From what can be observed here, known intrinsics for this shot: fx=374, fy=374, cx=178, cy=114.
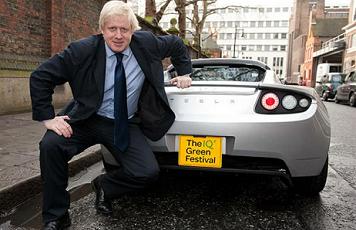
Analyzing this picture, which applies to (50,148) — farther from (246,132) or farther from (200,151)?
(246,132)

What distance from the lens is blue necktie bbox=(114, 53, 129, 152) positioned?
8.50 feet

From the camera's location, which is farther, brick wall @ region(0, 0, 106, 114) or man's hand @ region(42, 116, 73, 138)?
brick wall @ region(0, 0, 106, 114)

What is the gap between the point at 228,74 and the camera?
3914 millimetres

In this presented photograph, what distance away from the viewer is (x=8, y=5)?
7.42 metres

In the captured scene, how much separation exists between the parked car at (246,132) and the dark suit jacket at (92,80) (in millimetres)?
193

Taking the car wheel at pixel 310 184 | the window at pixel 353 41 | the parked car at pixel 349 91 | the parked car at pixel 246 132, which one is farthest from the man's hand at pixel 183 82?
the window at pixel 353 41

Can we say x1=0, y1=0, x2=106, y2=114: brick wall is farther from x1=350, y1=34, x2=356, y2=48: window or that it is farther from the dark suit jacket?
x1=350, y1=34, x2=356, y2=48: window

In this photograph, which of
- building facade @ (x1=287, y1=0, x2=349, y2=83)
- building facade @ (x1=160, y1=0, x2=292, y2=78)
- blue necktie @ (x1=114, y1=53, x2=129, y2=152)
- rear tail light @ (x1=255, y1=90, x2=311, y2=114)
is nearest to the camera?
blue necktie @ (x1=114, y1=53, x2=129, y2=152)

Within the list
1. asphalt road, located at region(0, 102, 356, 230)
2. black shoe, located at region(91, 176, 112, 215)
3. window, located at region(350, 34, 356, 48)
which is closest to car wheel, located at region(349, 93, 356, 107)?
asphalt road, located at region(0, 102, 356, 230)

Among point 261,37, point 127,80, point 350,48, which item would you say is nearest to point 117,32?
point 127,80

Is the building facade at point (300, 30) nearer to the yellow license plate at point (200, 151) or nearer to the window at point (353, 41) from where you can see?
the window at point (353, 41)

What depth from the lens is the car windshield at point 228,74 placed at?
3870mm

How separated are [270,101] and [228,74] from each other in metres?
1.06

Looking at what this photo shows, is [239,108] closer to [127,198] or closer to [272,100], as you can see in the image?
[272,100]
